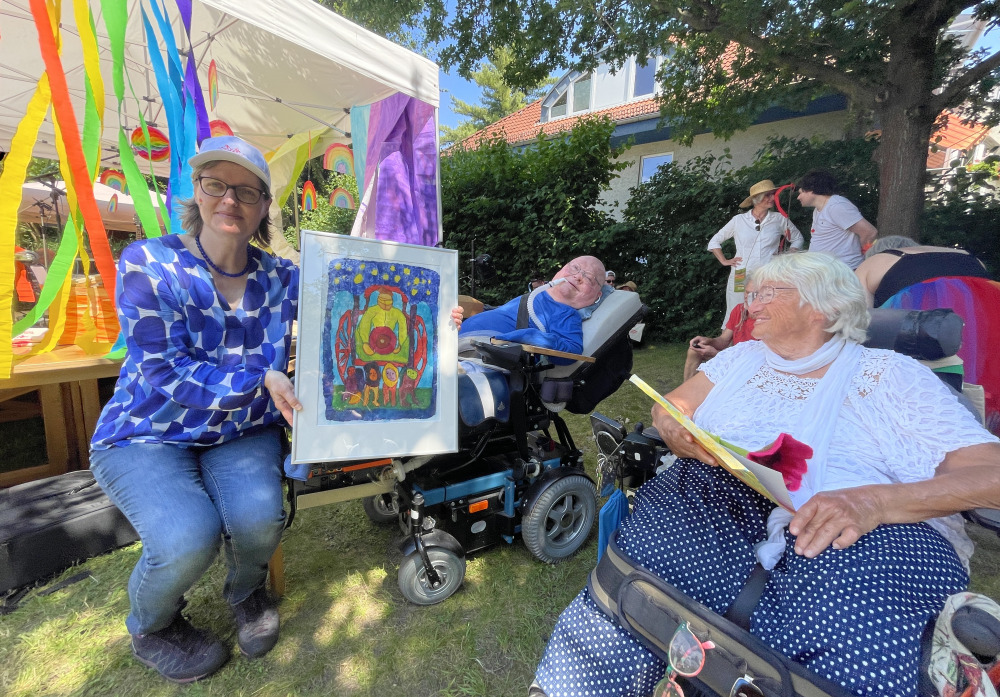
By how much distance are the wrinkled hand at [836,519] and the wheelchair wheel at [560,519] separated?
1.15 meters

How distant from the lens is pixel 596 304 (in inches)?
103

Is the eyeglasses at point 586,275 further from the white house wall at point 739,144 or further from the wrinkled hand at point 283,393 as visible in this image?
the white house wall at point 739,144

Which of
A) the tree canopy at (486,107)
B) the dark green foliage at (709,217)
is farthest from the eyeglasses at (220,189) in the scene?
the tree canopy at (486,107)

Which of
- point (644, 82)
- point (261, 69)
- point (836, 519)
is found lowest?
point (836, 519)

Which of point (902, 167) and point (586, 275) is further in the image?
point (902, 167)

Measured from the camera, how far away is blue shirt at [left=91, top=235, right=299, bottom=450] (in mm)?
1564

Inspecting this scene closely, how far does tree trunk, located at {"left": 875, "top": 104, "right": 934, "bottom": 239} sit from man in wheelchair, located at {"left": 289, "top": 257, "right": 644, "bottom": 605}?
342cm

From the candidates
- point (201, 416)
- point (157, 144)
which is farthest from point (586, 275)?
point (157, 144)

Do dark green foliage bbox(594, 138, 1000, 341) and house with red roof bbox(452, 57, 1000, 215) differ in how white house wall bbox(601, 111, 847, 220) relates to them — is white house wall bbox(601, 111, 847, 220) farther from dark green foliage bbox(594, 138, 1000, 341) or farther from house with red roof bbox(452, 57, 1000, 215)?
dark green foliage bbox(594, 138, 1000, 341)

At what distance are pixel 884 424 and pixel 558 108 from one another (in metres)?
16.8

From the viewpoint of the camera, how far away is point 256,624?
173 cm

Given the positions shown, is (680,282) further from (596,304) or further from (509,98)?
(509,98)

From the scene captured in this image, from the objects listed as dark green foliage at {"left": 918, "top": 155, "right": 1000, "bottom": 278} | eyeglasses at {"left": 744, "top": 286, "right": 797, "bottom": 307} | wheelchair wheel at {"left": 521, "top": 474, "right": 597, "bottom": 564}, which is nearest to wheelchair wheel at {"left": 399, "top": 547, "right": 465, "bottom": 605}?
wheelchair wheel at {"left": 521, "top": 474, "right": 597, "bottom": 564}

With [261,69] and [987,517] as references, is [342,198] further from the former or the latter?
[987,517]
